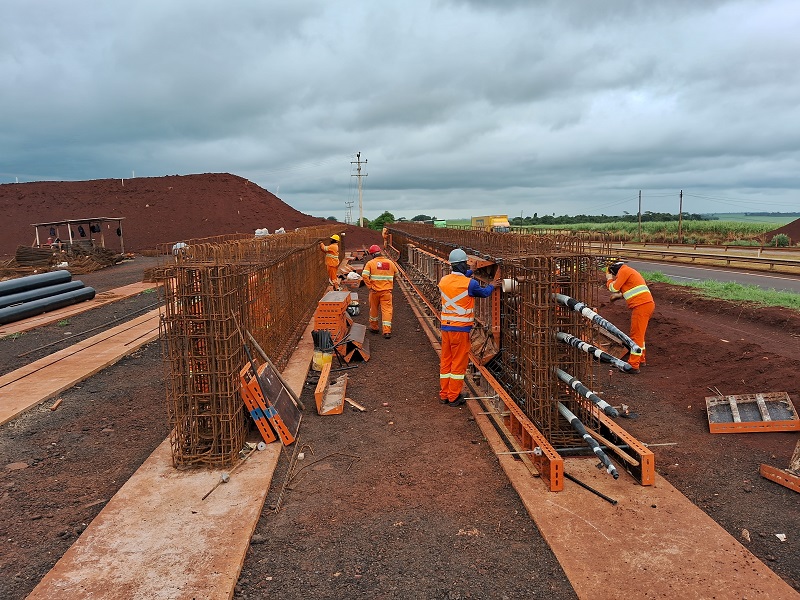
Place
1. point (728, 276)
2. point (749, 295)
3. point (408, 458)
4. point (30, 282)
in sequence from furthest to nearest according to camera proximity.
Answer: point (728, 276) → point (30, 282) → point (749, 295) → point (408, 458)

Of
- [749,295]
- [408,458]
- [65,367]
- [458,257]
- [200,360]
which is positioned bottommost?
[408,458]

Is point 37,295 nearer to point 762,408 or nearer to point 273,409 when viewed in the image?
point 273,409

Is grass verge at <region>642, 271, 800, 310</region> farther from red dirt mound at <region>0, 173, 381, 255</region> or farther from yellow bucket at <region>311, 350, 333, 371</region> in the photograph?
red dirt mound at <region>0, 173, 381, 255</region>

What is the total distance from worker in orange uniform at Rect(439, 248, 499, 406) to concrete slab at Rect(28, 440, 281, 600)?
282cm

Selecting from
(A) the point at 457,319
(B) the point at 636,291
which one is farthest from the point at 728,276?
(A) the point at 457,319

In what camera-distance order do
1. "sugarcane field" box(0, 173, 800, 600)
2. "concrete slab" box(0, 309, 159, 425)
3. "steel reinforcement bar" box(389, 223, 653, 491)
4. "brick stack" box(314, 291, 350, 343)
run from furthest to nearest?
"brick stack" box(314, 291, 350, 343)
"concrete slab" box(0, 309, 159, 425)
"steel reinforcement bar" box(389, 223, 653, 491)
"sugarcane field" box(0, 173, 800, 600)

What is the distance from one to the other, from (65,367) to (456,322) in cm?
715

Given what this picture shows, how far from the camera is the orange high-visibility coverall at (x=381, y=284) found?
11281 mm

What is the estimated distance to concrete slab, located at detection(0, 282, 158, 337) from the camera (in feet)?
46.2

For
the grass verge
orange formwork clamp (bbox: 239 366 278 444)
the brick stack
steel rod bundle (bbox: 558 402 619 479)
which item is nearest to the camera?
steel rod bundle (bbox: 558 402 619 479)

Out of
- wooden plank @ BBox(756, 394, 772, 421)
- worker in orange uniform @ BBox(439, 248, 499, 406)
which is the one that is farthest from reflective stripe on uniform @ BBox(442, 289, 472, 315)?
wooden plank @ BBox(756, 394, 772, 421)

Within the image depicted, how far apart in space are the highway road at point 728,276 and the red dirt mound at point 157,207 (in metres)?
29.6

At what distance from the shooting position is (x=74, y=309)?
16688 mm

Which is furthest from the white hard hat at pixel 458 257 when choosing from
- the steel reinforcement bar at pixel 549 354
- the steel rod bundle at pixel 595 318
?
the steel rod bundle at pixel 595 318
